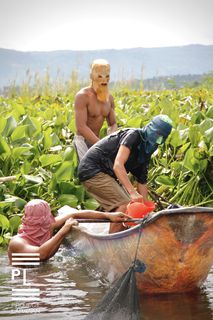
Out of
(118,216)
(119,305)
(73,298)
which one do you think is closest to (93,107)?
(118,216)

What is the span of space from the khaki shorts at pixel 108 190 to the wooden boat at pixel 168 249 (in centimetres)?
74

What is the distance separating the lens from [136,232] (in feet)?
17.7

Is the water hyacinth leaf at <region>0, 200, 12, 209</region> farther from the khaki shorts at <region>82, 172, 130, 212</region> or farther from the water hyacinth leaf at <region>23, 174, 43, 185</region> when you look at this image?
the khaki shorts at <region>82, 172, 130, 212</region>

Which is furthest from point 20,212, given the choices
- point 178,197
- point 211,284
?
point 211,284

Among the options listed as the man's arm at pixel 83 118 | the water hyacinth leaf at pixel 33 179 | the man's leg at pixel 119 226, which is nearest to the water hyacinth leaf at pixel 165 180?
the man's arm at pixel 83 118

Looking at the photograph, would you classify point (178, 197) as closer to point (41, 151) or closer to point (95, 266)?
point (41, 151)

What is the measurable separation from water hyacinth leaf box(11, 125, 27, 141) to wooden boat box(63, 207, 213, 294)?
2.86 metres

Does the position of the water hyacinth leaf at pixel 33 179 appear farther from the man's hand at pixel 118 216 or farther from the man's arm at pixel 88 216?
the man's hand at pixel 118 216

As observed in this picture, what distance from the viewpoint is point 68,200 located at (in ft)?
25.8

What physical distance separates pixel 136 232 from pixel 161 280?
39 centimetres

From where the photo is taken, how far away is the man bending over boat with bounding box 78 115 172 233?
6.05 metres

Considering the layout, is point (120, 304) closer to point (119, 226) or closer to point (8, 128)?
point (119, 226)

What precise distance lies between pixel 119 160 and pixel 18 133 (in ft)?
8.82

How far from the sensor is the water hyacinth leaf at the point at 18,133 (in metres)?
8.45
